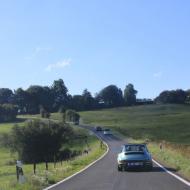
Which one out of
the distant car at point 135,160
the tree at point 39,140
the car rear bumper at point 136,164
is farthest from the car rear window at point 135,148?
the tree at point 39,140

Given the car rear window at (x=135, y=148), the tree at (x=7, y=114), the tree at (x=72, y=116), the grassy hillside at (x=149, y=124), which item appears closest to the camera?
the car rear window at (x=135, y=148)

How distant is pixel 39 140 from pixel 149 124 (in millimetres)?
74182

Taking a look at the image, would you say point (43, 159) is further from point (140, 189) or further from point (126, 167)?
point (140, 189)

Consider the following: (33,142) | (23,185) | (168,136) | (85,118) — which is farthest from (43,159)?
(85,118)

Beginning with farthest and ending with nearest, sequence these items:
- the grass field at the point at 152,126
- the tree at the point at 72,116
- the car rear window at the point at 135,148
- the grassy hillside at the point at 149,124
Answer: the tree at the point at 72,116, the grassy hillside at the point at 149,124, the grass field at the point at 152,126, the car rear window at the point at 135,148

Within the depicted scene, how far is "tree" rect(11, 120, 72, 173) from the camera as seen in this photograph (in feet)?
230

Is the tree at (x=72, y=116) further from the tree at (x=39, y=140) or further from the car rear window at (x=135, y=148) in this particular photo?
the car rear window at (x=135, y=148)

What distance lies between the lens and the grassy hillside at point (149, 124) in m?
112

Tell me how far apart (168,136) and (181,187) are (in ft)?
311

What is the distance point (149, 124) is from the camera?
468 ft

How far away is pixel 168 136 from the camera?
112 metres

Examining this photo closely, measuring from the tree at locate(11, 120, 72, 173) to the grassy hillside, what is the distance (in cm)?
2465

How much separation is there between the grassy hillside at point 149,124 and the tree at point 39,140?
24.6 metres

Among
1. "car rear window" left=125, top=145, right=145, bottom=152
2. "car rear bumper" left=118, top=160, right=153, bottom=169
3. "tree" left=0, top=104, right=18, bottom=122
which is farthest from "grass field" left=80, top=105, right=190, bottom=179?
"tree" left=0, top=104, right=18, bottom=122
